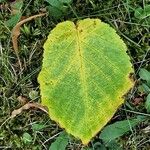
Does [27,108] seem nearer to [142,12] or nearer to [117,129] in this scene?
[117,129]

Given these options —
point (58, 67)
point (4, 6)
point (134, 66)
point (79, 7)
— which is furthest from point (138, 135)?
point (4, 6)

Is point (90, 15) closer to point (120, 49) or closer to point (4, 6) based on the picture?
point (120, 49)

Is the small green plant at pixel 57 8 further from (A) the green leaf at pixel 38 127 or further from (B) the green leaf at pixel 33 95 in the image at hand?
(A) the green leaf at pixel 38 127

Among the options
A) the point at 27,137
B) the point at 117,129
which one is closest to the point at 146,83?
the point at 117,129

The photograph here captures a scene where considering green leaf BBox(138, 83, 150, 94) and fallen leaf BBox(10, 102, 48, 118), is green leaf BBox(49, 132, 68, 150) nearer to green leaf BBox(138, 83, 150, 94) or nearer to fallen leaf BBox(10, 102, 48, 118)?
fallen leaf BBox(10, 102, 48, 118)

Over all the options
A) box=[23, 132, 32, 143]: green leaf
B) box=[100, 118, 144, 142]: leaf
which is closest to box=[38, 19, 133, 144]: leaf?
box=[100, 118, 144, 142]: leaf

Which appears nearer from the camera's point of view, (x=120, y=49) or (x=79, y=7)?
(x=120, y=49)
